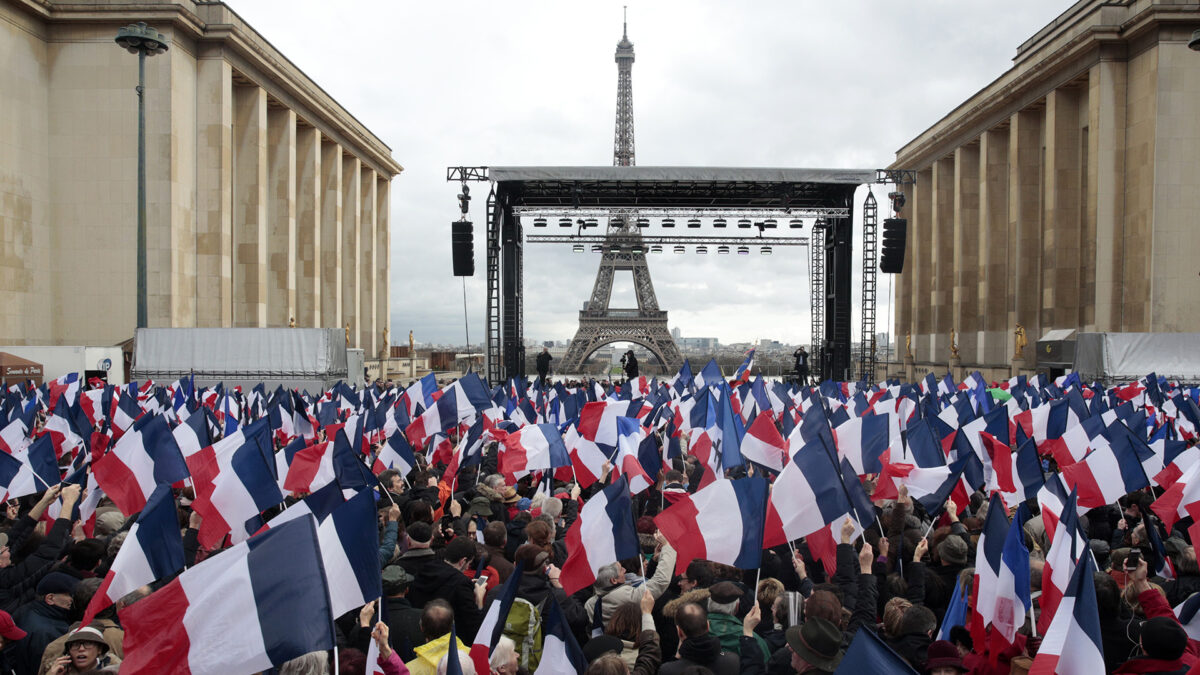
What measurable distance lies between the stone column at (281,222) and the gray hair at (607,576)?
36423mm

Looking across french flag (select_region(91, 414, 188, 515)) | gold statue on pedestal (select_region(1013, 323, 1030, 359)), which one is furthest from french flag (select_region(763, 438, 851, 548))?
gold statue on pedestal (select_region(1013, 323, 1030, 359))

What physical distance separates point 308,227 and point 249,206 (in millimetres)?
7157

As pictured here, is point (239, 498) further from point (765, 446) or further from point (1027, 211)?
point (1027, 211)

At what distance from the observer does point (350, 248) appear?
49.5 metres

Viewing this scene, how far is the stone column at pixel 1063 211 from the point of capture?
3497 cm

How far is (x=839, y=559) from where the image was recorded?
5180 mm

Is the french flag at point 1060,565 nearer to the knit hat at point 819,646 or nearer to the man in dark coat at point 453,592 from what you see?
the knit hat at point 819,646

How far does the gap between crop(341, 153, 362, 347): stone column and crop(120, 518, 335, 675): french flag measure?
46.7 meters

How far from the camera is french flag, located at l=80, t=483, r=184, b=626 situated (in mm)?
4762

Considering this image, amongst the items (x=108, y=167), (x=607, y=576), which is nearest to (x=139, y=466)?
(x=607, y=576)

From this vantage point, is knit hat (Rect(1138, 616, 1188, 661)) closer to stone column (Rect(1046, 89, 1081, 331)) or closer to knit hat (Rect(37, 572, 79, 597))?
knit hat (Rect(37, 572, 79, 597))

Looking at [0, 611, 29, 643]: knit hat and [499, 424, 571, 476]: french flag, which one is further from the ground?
→ [499, 424, 571, 476]: french flag

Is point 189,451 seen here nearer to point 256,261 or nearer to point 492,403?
point 492,403

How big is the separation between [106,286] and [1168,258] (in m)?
35.4
